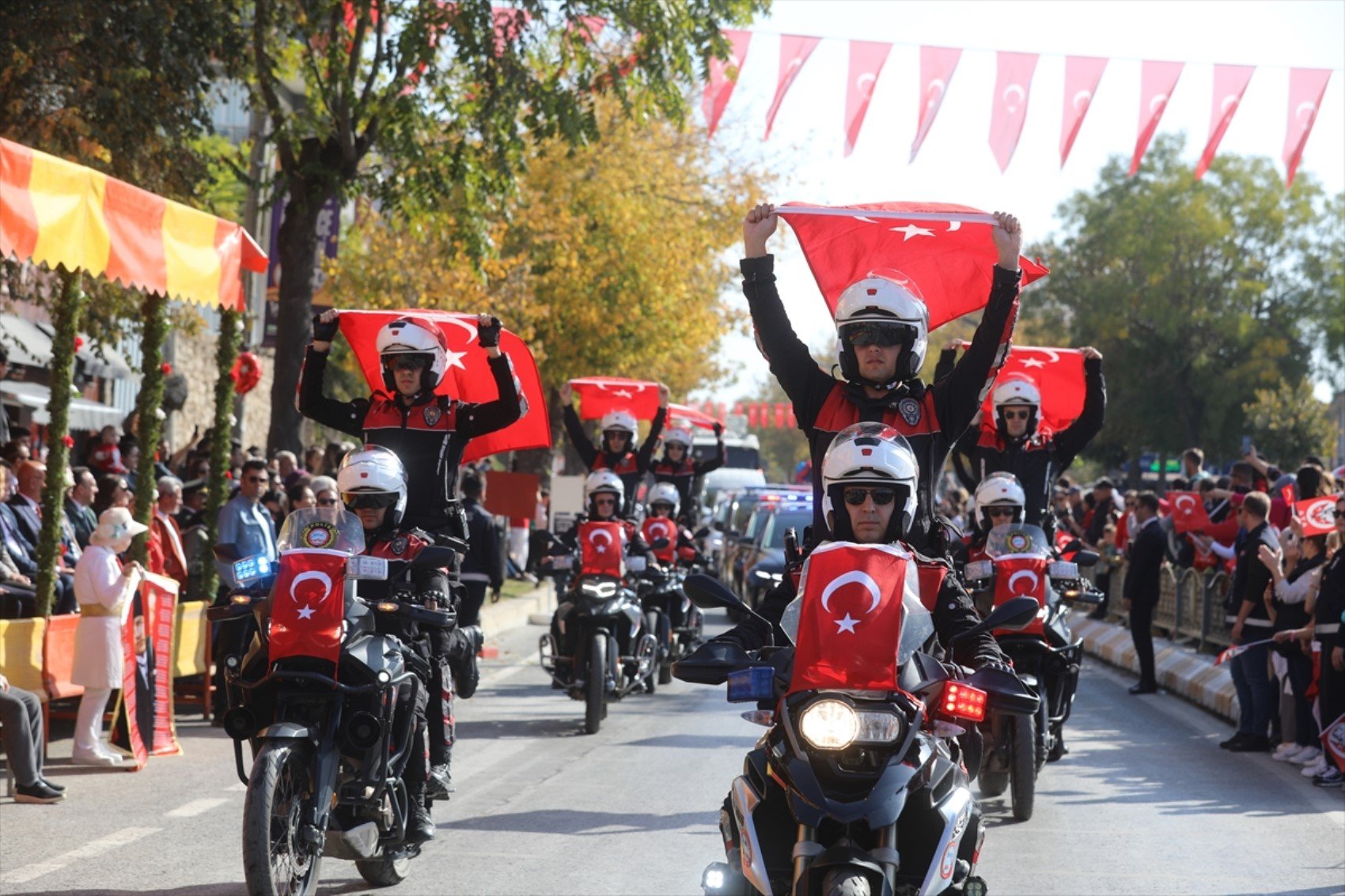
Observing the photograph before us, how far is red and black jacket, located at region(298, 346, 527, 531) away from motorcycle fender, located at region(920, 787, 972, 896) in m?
3.46

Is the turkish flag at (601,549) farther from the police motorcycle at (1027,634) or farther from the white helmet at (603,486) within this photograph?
the police motorcycle at (1027,634)

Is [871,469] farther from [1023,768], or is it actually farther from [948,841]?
[1023,768]

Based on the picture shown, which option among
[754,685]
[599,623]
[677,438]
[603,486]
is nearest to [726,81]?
[677,438]

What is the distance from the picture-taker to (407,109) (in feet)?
64.0

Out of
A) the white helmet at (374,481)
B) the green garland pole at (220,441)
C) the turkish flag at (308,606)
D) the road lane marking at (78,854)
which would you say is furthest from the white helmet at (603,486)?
the turkish flag at (308,606)

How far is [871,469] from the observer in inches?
214

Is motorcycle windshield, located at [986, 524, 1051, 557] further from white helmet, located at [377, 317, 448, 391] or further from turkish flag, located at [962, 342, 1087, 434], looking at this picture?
white helmet, located at [377, 317, 448, 391]

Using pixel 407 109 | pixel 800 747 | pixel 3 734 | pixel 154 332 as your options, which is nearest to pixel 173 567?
pixel 154 332

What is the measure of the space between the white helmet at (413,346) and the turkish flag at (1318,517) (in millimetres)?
6746

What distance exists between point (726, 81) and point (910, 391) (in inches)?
617

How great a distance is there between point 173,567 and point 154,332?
71.4 inches

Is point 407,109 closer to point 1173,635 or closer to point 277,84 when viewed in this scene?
point 277,84

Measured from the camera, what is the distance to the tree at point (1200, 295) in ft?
211

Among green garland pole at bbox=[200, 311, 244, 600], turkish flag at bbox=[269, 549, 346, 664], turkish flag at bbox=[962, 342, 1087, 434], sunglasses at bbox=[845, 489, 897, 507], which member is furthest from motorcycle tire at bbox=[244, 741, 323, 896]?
turkish flag at bbox=[962, 342, 1087, 434]
